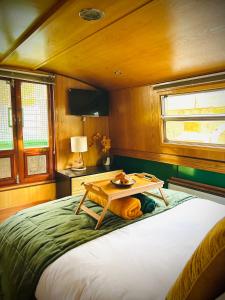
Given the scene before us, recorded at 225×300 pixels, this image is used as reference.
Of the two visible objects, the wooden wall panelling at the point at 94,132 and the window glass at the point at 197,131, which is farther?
the wooden wall panelling at the point at 94,132

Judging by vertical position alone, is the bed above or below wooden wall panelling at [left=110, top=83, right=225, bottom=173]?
below

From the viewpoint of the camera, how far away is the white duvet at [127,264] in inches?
43.3

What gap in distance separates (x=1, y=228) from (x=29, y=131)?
1831mm

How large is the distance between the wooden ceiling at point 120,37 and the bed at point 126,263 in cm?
149

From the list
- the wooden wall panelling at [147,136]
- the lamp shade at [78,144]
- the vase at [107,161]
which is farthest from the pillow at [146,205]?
the vase at [107,161]

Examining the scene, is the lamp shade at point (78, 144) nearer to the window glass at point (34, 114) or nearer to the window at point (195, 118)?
the window glass at point (34, 114)

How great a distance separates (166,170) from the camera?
11.2 feet

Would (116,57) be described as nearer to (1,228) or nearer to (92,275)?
(1,228)

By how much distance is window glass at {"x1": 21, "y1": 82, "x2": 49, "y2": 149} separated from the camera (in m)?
3.40

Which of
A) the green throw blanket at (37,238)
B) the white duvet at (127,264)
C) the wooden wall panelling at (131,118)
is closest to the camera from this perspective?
the white duvet at (127,264)

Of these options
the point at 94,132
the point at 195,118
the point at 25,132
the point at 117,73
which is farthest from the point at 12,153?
the point at 195,118

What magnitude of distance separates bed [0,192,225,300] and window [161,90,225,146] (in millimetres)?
1475

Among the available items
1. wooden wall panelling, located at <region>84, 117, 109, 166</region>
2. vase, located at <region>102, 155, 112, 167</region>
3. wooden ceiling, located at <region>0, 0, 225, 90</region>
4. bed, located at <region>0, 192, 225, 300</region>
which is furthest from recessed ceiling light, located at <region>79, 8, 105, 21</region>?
vase, located at <region>102, 155, 112, 167</region>

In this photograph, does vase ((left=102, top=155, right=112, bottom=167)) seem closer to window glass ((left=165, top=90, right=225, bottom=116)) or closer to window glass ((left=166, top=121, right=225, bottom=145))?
window glass ((left=166, top=121, right=225, bottom=145))
